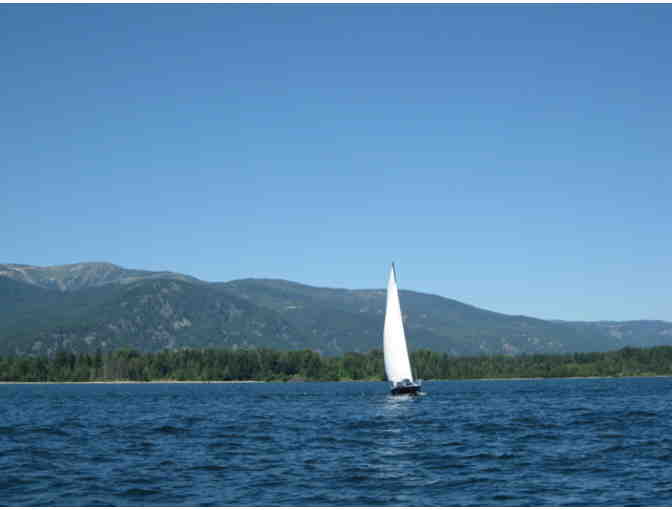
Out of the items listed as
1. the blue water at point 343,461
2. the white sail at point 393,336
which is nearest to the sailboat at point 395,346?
the white sail at point 393,336

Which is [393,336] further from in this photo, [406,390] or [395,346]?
[406,390]

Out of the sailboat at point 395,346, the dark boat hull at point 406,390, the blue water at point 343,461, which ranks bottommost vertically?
the blue water at point 343,461

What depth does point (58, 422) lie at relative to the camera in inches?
3676

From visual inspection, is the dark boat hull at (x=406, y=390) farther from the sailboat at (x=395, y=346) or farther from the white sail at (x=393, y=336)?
the white sail at (x=393, y=336)

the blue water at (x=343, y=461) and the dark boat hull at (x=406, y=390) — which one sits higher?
the dark boat hull at (x=406, y=390)

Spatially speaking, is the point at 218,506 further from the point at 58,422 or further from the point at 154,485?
the point at 58,422

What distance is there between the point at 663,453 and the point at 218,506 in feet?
110

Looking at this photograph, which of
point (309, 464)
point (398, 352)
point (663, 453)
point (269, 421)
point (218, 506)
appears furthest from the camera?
point (398, 352)

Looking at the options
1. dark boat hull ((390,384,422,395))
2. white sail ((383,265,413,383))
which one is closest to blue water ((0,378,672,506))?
white sail ((383,265,413,383))

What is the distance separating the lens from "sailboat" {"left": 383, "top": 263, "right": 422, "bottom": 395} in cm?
13950

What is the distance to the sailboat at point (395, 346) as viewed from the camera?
139500 mm

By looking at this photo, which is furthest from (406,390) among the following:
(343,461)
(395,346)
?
(343,461)

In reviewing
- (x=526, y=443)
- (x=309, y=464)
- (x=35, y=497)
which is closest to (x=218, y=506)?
(x=35, y=497)

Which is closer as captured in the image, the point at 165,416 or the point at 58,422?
the point at 58,422
